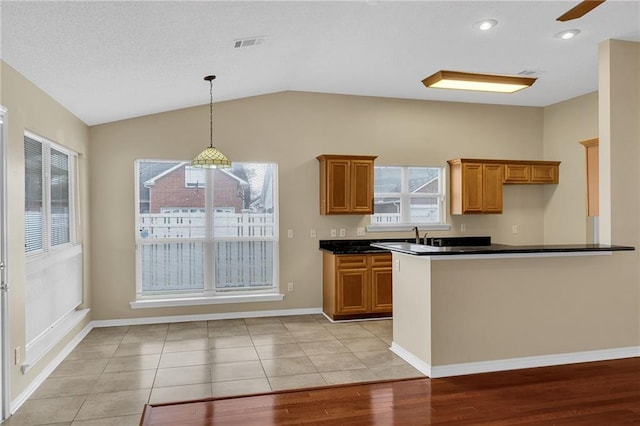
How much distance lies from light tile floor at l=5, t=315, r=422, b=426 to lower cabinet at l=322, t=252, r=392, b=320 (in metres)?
0.19

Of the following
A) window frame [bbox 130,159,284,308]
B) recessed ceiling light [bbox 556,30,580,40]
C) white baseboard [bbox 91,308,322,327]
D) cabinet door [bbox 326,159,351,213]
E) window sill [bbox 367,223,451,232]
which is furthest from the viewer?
window sill [bbox 367,223,451,232]

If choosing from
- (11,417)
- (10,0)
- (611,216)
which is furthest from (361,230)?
(10,0)

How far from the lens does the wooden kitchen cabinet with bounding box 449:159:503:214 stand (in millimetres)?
6508

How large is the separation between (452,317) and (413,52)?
261cm

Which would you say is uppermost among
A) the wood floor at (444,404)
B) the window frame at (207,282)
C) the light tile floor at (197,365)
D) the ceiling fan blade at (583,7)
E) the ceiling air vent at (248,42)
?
the ceiling air vent at (248,42)

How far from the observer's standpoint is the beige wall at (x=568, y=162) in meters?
6.37

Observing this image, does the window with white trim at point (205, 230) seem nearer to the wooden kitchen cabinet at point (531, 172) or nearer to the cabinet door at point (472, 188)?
the cabinet door at point (472, 188)

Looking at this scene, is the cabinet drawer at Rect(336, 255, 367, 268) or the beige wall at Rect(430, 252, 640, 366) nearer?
the beige wall at Rect(430, 252, 640, 366)

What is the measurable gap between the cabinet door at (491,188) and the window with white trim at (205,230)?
295 centimetres

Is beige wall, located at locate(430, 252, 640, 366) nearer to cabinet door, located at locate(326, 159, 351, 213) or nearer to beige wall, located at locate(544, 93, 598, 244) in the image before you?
beige wall, located at locate(544, 93, 598, 244)

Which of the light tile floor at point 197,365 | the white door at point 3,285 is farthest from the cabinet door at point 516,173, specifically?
the white door at point 3,285

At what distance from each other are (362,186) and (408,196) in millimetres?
945

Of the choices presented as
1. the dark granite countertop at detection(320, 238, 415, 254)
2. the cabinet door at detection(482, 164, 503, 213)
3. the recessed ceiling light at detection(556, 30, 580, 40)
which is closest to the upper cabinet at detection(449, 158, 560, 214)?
the cabinet door at detection(482, 164, 503, 213)

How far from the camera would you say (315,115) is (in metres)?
6.33
